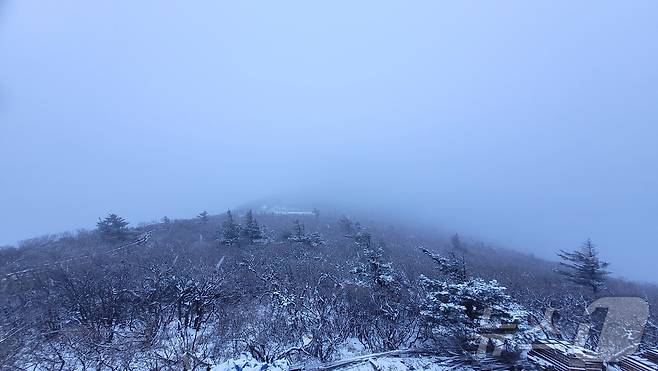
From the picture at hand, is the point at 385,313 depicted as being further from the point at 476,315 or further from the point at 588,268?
the point at 588,268

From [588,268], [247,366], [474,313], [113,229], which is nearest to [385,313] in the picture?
[474,313]

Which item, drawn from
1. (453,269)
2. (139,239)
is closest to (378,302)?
(453,269)

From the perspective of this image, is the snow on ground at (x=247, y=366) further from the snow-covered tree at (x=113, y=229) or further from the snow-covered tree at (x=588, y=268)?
the snow-covered tree at (x=113, y=229)

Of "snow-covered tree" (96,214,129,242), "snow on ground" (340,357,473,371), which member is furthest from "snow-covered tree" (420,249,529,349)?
"snow-covered tree" (96,214,129,242)

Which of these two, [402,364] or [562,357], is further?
[402,364]

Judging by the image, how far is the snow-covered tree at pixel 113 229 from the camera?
95.7ft

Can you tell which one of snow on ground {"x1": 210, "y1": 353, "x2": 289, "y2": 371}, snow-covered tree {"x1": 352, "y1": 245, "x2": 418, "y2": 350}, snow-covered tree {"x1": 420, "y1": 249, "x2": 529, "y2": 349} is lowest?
snow-covered tree {"x1": 352, "y1": 245, "x2": 418, "y2": 350}

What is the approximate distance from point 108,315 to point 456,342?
41.6ft

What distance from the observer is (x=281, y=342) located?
10.9 meters

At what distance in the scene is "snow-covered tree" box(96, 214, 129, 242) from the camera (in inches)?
1148

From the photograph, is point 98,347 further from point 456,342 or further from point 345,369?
point 456,342

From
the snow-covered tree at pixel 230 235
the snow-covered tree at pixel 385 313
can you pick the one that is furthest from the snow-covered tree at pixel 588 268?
the snow-covered tree at pixel 230 235

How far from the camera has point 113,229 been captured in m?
29.4

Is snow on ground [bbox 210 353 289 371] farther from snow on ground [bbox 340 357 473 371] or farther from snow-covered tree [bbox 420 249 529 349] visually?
snow-covered tree [bbox 420 249 529 349]
